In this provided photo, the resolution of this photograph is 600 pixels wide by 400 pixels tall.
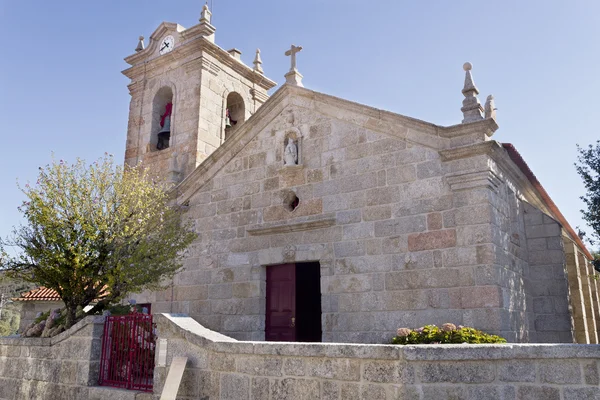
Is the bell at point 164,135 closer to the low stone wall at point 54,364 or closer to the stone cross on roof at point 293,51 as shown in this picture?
the stone cross on roof at point 293,51

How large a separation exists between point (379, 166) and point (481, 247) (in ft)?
8.01

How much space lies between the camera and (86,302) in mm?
A: 8523

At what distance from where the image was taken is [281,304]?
10.2 metres

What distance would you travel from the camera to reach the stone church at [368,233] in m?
8.30

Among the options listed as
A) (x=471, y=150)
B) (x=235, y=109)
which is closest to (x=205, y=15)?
(x=235, y=109)

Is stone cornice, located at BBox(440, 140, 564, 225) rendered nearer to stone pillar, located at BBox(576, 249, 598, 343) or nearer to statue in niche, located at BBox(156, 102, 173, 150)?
stone pillar, located at BBox(576, 249, 598, 343)

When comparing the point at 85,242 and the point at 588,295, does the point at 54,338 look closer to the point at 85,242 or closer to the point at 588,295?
the point at 85,242

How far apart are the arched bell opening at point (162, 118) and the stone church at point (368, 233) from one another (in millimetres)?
2667

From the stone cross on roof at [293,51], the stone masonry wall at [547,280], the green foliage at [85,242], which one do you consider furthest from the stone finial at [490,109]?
the green foliage at [85,242]

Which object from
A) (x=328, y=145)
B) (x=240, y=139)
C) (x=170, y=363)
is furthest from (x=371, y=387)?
(x=240, y=139)

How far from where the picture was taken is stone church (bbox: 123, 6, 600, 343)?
8305 millimetres

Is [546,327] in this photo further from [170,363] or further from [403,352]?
[170,363]

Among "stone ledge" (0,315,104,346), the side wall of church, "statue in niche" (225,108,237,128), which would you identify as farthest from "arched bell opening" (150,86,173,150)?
"stone ledge" (0,315,104,346)

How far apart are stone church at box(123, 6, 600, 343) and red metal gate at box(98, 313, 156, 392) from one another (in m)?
3.35
